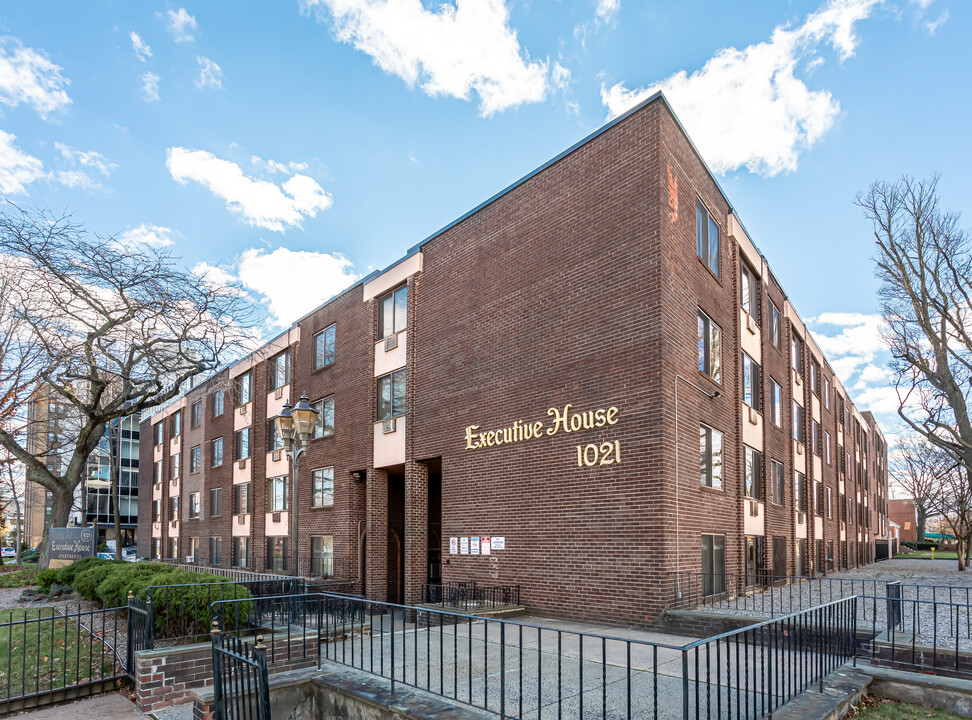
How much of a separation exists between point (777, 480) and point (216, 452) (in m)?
27.5

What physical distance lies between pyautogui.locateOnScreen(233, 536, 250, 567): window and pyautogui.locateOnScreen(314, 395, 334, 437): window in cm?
863

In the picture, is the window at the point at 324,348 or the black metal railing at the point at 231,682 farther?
the window at the point at 324,348

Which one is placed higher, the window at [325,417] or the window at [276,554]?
the window at [325,417]

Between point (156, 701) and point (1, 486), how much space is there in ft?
238

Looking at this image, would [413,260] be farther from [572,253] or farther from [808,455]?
[808,455]

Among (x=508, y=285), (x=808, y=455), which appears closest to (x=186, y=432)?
→ (x=508, y=285)

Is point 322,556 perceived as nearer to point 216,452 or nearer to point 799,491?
point 216,452

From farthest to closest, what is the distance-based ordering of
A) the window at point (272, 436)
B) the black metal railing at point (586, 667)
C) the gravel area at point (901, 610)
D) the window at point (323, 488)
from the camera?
the window at point (272, 436) → the window at point (323, 488) → the gravel area at point (901, 610) → the black metal railing at point (586, 667)

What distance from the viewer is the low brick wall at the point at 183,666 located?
873cm

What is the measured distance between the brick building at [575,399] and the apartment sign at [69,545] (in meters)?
7.12

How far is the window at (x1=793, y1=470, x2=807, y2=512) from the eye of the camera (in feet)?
80.2

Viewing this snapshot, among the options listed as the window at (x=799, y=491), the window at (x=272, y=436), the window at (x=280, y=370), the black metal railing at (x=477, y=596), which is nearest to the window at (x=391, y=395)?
the black metal railing at (x=477, y=596)

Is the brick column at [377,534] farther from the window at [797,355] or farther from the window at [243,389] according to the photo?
the window at [797,355]

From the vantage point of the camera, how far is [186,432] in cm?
4116
